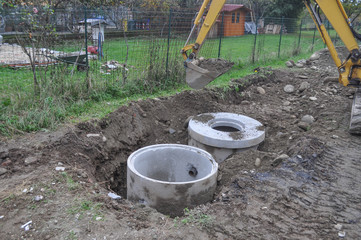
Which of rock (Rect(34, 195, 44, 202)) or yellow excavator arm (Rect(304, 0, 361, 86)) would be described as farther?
yellow excavator arm (Rect(304, 0, 361, 86))

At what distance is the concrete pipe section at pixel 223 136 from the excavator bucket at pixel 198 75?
0.70m

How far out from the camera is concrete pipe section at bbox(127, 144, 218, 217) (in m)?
3.83

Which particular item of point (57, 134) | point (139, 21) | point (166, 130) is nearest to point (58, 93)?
point (57, 134)

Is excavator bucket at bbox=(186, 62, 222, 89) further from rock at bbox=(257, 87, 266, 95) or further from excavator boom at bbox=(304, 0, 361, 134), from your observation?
rock at bbox=(257, 87, 266, 95)

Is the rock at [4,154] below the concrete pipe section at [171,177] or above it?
above

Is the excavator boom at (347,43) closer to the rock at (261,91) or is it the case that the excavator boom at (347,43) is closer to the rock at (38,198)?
the rock at (261,91)

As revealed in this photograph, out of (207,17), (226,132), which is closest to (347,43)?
(207,17)

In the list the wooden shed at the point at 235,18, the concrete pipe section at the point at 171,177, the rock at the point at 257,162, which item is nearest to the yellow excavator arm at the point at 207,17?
the concrete pipe section at the point at 171,177

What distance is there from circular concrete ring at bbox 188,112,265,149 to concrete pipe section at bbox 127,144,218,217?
0.44m

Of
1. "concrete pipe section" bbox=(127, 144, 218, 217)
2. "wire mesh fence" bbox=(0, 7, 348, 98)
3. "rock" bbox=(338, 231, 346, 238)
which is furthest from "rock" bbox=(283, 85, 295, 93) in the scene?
"rock" bbox=(338, 231, 346, 238)

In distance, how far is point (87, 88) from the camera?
229 inches

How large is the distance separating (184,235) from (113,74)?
4.34 metres

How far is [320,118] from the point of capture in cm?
625

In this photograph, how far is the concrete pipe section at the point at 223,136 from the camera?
5055mm
